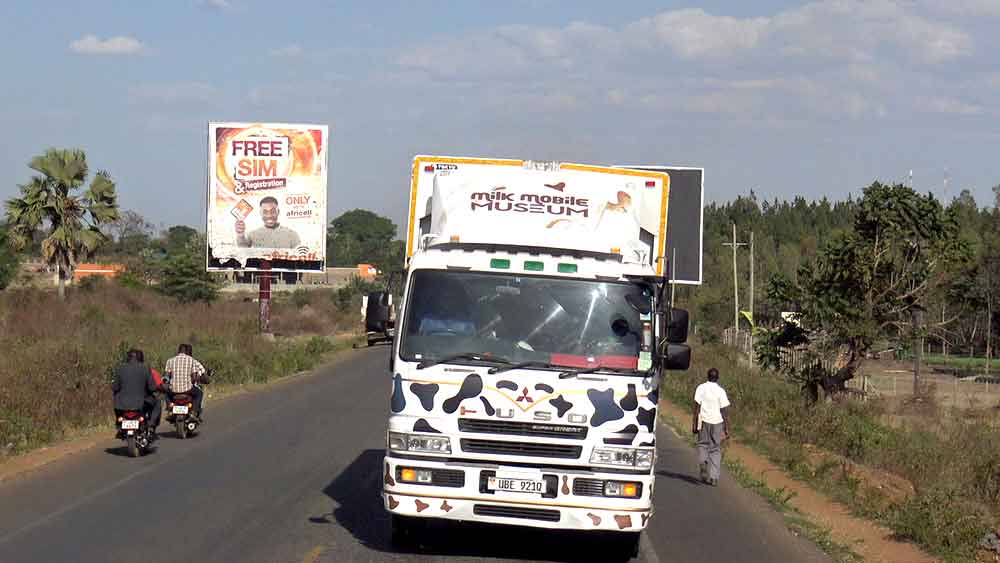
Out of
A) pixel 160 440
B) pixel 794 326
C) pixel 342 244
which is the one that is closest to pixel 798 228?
pixel 342 244

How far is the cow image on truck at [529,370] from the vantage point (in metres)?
9.16

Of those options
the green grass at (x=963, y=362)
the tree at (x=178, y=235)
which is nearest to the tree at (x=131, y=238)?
the tree at (x=178, y=235)

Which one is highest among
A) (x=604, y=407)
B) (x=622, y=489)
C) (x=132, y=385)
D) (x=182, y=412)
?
(x=604, y=407)

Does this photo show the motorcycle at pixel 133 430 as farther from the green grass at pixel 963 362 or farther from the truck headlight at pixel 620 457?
the green grass at pixel 963 362

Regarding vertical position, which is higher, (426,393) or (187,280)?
(426,393)

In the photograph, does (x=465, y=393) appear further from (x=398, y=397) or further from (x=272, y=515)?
(x=272, y=515)

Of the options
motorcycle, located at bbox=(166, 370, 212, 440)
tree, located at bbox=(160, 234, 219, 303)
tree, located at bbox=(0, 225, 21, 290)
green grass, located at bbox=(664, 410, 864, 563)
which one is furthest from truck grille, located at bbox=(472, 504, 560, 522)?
tree, located at bbox=(160, 234, 219, 303)

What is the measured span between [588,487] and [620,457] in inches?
14.0

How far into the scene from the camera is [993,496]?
49.0 feet

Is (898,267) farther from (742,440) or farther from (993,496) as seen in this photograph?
(993,496)

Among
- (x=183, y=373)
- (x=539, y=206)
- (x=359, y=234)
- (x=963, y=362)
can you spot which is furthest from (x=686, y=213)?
(x=359, y=234)

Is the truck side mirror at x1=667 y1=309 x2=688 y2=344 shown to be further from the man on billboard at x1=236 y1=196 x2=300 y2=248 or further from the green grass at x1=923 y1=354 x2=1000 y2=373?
the green grass at x1=923 y1=354 x2=1000 y2=373

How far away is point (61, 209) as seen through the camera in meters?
44.9

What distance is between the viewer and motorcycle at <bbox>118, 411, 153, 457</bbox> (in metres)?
16.3
